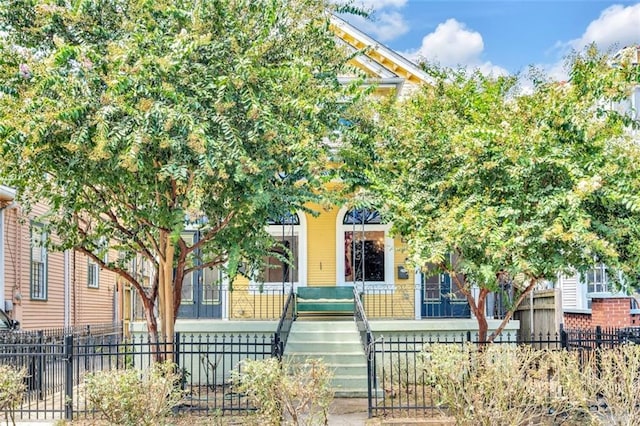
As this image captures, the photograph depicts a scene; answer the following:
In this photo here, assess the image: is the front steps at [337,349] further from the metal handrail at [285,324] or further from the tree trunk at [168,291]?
the tree trunk at [168,291]

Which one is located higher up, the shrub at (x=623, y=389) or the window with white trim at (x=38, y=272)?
the window with white trim at (x=38, y=272)

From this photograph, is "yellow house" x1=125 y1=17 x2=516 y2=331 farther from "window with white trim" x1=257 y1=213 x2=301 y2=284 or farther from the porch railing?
the porch railing

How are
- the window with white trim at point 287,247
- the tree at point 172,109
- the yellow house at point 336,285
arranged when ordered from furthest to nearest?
the window with white trim at point 287,247 → the yellow house at point 336,285 → the tree at point 172,109

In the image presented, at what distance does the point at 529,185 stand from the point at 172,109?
5.04 m

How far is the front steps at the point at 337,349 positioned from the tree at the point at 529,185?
3.12m

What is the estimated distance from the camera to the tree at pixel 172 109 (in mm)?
7488

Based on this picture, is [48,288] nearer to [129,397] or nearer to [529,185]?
[129,397]

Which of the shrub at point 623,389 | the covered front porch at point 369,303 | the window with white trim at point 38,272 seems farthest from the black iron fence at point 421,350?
the window with white trim at point 38,272

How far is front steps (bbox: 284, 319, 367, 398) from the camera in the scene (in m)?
11.4

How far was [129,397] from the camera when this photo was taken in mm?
7156

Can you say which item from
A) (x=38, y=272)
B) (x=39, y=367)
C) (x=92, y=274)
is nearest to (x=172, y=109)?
(x=39, y=367)

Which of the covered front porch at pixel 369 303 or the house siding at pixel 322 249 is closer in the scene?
the covered front porch at pixel 369 303

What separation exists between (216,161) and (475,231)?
136 inches

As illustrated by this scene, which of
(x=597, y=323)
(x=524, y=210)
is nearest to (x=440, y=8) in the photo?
(x=597, y=323)
